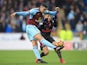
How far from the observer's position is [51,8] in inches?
1076

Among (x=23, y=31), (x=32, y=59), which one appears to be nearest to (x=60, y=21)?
(x=23, y=31)

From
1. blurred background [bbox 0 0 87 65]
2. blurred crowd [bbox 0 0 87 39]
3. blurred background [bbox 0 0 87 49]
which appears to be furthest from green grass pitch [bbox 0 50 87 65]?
blurred crowd [bbox 0 0 87 39]

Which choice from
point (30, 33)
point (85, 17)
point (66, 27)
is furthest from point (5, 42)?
point (30, 33)

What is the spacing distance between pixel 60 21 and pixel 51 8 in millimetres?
1324

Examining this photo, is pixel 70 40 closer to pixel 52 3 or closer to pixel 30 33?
pixel 52 3

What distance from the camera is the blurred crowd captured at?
26.2 meters

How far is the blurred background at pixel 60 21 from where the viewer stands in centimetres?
2612

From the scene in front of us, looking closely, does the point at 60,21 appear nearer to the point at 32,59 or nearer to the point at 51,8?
the point at 51,8

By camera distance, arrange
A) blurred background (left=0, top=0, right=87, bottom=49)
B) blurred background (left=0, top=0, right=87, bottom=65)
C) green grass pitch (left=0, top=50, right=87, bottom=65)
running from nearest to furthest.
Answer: green grass pitch (left=0, top=50, right=87, bottom=65), blurred background (left=0, top=0, right=87, bottom=65), blurred background (left=0, top=0, right=87, bottom=49)

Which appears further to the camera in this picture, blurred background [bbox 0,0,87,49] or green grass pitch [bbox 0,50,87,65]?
blurred background [bbox 0,0,87,49]

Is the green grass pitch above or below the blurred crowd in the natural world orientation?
below

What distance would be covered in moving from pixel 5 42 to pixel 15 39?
0.67 metres

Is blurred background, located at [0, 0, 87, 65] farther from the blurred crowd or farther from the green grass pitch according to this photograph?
the green grass pitch

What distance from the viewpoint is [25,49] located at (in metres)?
26.3
